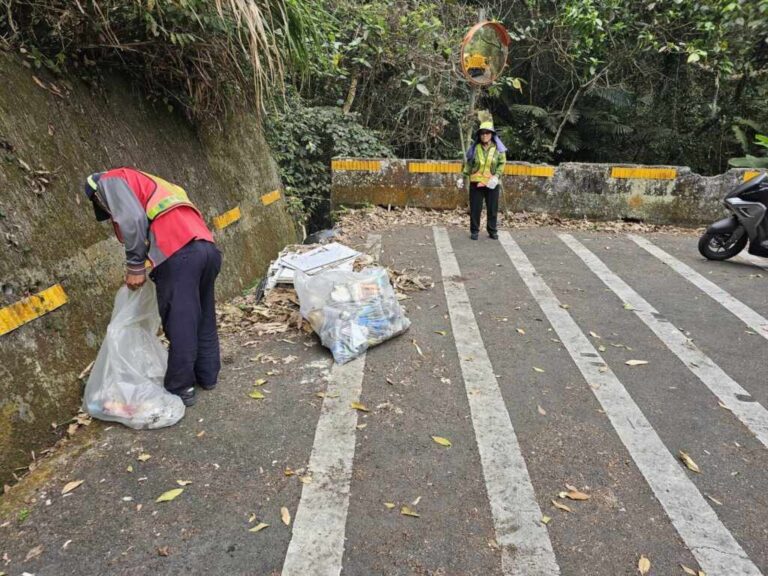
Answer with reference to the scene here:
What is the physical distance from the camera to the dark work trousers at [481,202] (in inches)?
274

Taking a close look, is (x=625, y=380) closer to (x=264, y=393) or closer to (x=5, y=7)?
(x=264, y=393)

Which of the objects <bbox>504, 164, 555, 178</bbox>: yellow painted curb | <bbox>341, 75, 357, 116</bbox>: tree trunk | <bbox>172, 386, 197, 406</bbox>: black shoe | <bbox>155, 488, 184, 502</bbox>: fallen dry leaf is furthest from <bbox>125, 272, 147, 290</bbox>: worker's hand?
<bbox>341, 75, 357, 116</bbox>: tree trunk

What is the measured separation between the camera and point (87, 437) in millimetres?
2873

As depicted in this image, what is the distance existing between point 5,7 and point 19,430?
2645 millimetres

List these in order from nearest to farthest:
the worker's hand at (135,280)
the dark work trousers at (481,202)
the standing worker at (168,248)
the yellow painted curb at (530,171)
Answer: the standing worker at (168,248) → the worker's hand at (135,280) → the dark work trousers at (481,202) → the yellow painted curb at (530,171)

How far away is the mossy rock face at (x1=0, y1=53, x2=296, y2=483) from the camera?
8.77ft

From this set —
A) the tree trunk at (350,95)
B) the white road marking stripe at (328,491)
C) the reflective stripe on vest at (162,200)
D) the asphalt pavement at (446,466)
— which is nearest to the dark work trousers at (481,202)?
the asphalt pavement at (446,466)

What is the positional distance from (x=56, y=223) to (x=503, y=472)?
3.12 meters

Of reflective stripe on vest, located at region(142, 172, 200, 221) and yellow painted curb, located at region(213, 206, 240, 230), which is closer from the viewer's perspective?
reflective stripe on vest, located at region(142, 172, 200, 221)

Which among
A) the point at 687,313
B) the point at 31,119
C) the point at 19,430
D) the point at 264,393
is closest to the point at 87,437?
the point at 19,430

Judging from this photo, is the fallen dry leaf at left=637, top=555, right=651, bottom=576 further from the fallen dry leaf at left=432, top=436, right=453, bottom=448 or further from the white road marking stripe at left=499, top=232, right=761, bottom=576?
the fallen dry leaf at left=432, top=436, right=453, bottom=448

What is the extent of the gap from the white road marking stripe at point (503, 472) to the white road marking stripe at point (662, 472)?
68cm

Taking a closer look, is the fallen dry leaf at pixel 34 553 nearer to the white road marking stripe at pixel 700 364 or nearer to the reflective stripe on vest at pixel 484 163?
the white road marking stripe at pixel 700 364

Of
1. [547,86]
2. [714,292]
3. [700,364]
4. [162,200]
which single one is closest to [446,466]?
[162,200]
